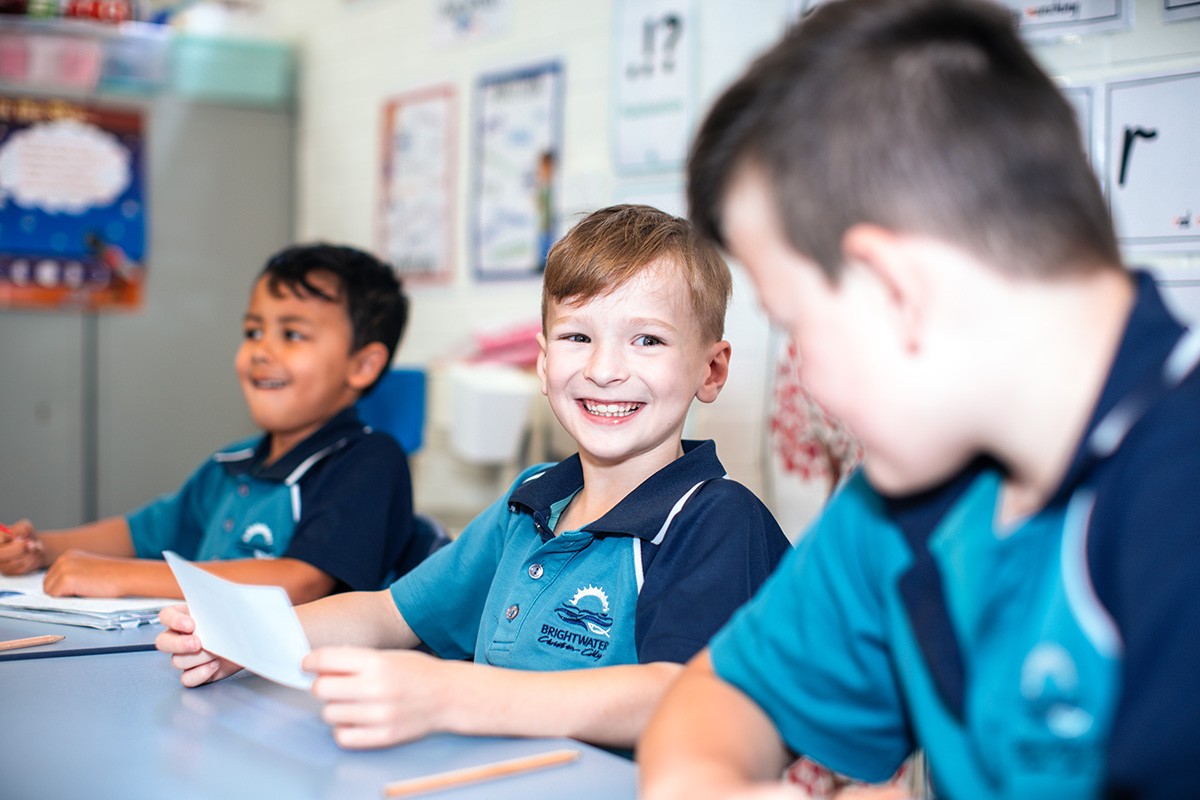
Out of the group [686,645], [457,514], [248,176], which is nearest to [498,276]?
[457,514]

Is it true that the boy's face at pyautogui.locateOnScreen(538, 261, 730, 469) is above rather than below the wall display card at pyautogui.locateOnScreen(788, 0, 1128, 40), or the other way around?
below

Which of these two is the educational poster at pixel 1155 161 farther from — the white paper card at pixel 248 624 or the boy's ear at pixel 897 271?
the white paper card at pixel 248 624

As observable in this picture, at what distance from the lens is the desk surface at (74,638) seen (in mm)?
1253

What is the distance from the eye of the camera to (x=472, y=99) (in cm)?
328

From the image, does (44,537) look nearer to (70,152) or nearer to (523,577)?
(523,577)

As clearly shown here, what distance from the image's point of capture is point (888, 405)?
27.0 inches

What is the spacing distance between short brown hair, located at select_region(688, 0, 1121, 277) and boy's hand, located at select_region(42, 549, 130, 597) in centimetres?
120

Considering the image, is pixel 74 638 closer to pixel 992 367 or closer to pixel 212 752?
pixel 212 752

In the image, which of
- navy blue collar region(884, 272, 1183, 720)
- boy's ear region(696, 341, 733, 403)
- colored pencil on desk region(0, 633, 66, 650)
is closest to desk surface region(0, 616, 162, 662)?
colored pencil on desk region(0, 633, 66, 650)

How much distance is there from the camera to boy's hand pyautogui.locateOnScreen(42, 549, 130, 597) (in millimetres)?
1559

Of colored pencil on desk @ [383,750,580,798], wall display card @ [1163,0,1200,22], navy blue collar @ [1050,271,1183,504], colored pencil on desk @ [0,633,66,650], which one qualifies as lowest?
colored pencil on desk @ [0,633,66,650]

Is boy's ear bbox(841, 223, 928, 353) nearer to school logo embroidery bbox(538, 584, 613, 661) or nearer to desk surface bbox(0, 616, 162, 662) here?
school logo embroidery bbox(538, 584, 613, 661)

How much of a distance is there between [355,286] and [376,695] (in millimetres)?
1298

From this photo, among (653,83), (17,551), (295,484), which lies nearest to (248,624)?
(295,484)
